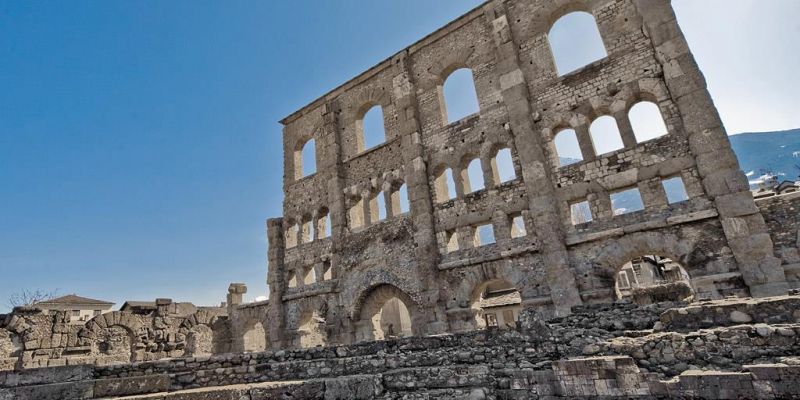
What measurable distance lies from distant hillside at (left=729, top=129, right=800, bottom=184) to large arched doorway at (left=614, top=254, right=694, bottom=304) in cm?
6579

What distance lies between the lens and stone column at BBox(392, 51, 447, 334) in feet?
41.9

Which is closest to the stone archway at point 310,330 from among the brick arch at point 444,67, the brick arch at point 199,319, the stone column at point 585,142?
the brick arch at point 199,319

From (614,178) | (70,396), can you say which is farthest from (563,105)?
(70,396)

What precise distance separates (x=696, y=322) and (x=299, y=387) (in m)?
5.54

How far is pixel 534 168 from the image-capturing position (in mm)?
11789

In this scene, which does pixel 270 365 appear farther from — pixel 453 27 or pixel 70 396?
pixel 453 27

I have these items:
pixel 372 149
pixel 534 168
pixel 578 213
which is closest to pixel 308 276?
pixel 372 149

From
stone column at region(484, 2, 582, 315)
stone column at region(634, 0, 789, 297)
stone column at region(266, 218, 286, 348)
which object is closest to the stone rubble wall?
stone column at region(266, 218, 286, 348)

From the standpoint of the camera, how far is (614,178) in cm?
1070

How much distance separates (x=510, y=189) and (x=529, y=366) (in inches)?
307

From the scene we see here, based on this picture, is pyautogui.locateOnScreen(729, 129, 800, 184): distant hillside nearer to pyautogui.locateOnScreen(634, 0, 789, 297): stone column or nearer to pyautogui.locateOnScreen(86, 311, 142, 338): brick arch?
pyautogui.locateOnScreen(634, 0, 789, 297): stone column

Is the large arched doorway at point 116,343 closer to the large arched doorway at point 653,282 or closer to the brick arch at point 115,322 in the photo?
the brick arch at point 115,322

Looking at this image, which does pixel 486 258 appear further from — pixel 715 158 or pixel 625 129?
pixel 715 158

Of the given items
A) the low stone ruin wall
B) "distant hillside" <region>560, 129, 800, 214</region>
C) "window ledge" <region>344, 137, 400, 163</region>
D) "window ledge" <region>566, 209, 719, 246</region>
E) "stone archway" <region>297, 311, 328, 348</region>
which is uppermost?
"distant hillside" <region>560, 129, 800, 214</region>
